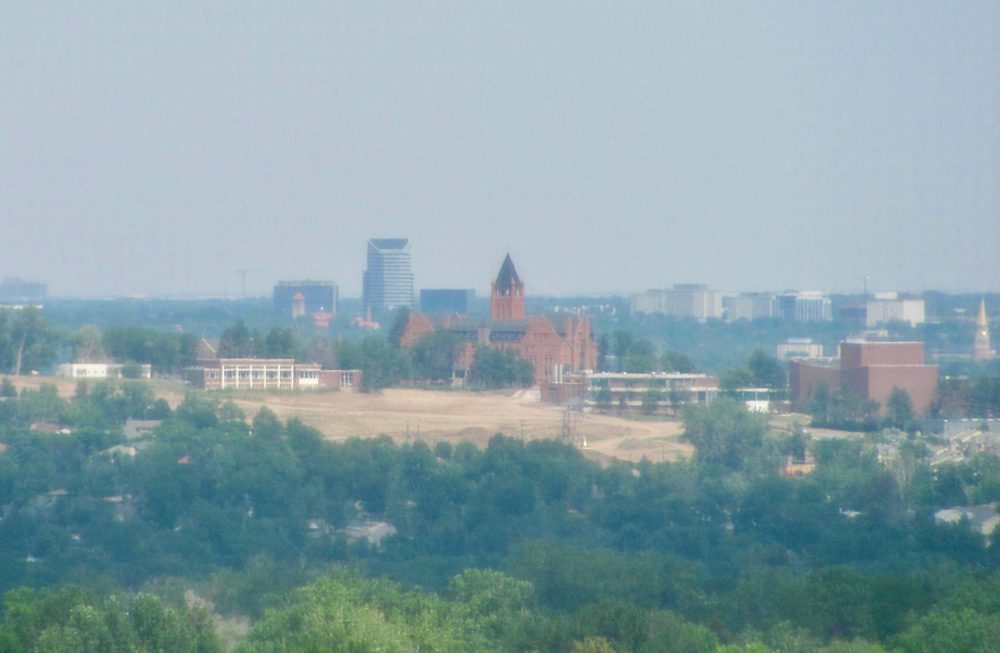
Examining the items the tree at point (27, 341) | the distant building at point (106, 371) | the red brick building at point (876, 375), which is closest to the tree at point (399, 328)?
the distant building at point (106, 371)

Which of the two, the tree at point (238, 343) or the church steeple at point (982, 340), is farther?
the church steeple at point (982, 340)

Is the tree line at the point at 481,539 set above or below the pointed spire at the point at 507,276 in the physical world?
below

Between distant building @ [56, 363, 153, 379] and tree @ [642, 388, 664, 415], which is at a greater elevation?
distant building @ [56, 363, 153, 379]

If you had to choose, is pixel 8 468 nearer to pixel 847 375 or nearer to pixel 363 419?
pixel 363 419

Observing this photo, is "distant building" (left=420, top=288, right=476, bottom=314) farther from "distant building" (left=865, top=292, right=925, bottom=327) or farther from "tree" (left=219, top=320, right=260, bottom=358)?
"tree" (left=219, top=320, right=260, bottom=358)

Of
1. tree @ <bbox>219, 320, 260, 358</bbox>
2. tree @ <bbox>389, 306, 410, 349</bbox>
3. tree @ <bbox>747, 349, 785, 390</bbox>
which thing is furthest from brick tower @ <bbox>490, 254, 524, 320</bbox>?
tree @ <bbox>747, 349, 785, 390</bbox>

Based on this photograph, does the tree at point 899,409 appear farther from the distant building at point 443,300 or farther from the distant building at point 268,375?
the distant building at point 443,300
